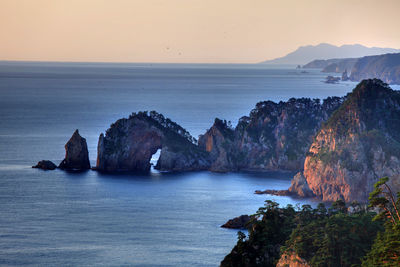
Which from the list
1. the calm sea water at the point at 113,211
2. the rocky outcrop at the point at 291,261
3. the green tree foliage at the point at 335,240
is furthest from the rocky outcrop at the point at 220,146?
the rocky outcrop at the point at 291,261

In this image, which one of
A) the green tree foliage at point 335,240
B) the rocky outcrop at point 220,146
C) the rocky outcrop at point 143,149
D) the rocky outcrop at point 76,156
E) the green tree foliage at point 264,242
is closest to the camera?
the green tree foliage at point 335,240

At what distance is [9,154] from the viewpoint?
11019 centimetres

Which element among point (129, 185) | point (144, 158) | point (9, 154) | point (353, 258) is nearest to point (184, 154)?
point (144, 158)

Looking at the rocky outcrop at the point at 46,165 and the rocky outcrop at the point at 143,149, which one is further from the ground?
the rocky outcrop at the point at 143,149

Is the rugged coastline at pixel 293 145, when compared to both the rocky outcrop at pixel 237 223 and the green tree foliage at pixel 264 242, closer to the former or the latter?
the rocky outcrop at pixel 237 223

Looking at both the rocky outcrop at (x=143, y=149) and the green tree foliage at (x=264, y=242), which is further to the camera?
the rocky outcrop at (x=143, y=149)

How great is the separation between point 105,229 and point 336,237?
26808 millimetres

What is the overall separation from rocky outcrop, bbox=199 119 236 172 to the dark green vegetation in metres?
42.6

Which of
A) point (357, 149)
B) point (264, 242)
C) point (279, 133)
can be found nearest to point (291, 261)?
point (264, 242)

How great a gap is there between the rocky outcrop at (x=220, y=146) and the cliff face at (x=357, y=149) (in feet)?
54.3

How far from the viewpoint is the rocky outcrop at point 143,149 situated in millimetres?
100625

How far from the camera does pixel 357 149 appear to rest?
82.7 meters

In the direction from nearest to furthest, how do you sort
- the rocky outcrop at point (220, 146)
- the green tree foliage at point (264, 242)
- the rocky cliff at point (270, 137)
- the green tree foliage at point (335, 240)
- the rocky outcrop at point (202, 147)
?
the green tree foliage at point (335, 240), the green tree foliage at point (264, 242), the rocky outcrop at point (202, 147), the rocky outcrop at point (220, 146), the rocky cliff at point (270, 137)

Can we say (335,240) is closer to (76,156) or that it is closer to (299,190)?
(299,190)
